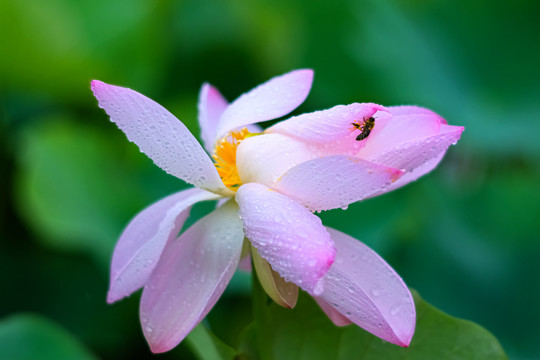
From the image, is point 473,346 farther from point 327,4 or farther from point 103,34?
point 103,34

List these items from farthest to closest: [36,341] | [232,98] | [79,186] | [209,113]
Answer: [232,98] → [79,186] → [36,341] → [209,113]

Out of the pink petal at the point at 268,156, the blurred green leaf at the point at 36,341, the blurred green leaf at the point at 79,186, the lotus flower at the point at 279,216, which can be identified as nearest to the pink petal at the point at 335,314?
the lotus flower at the point at 279,216

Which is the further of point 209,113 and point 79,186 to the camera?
point 79,186

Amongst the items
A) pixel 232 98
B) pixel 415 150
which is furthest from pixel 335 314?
pixel 232 98

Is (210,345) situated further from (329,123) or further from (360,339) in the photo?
(329,123)

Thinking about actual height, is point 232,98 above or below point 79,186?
above
